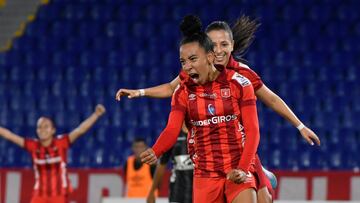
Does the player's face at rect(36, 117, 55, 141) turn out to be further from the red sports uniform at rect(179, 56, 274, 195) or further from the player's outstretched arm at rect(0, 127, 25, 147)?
the red sports uniform at rect(179, 56, 274, 195)

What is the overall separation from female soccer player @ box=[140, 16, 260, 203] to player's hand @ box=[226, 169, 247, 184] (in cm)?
18

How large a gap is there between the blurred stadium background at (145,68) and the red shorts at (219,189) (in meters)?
6.29

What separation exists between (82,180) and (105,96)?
1.87m

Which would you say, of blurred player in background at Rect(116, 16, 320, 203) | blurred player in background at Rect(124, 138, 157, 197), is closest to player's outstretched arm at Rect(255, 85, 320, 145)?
blurred player in background at Rect(116, 16, 320, 203)

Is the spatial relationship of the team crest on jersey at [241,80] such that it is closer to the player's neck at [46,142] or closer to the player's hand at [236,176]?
the player's hand at [236,176]

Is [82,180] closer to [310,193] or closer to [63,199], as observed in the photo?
[63,199]

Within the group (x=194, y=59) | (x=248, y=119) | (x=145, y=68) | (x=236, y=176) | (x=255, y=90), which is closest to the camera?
(x=236, y=176)

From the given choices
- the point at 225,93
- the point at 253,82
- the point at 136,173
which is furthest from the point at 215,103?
the point at 136,173

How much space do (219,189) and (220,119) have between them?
0.36 metres

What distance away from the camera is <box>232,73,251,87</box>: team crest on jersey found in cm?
432

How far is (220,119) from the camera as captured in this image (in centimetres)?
429

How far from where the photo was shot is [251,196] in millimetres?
4266

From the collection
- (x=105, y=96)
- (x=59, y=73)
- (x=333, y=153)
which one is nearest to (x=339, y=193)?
(x=333, y=153)

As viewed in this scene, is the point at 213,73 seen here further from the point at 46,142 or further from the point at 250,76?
the point at 46,142
